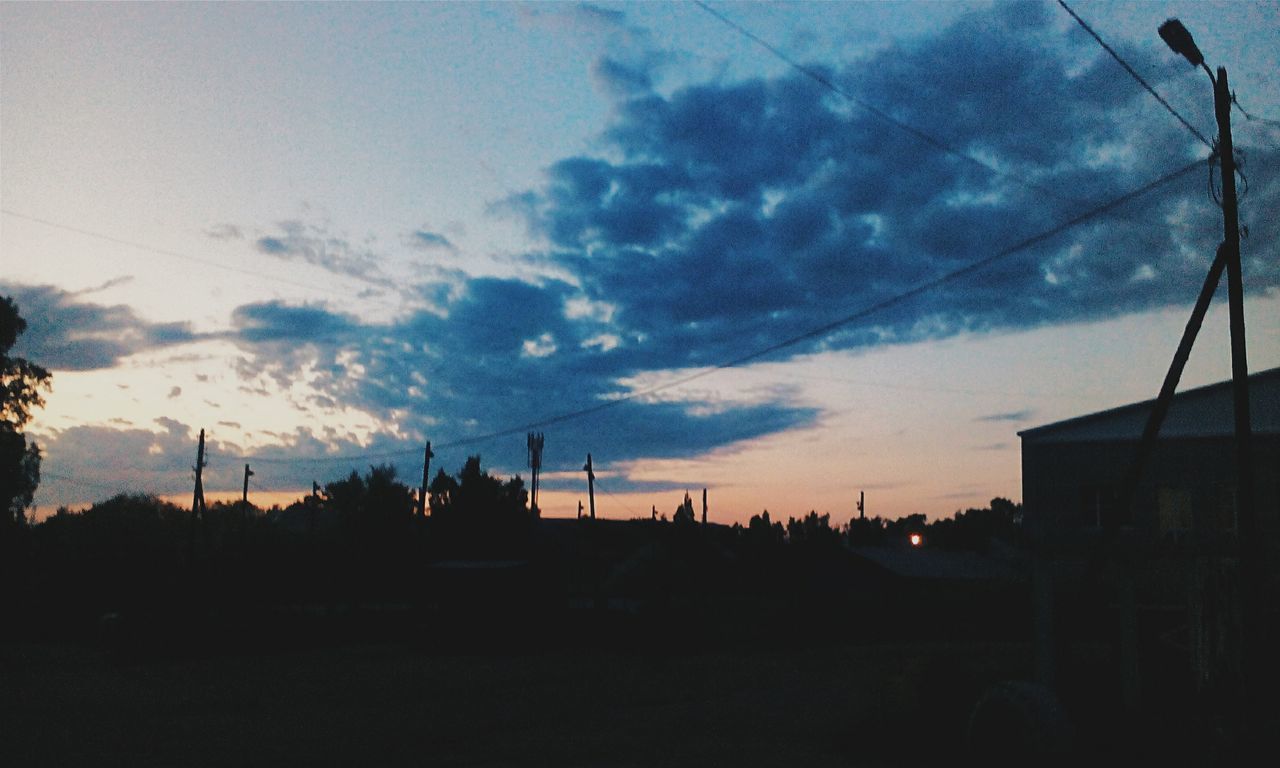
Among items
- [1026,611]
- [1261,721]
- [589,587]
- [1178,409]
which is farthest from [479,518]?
[1261,721]

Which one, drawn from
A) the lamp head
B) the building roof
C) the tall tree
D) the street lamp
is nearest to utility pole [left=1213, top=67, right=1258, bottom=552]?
the street lamp

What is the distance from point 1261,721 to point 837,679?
1527 centimetres

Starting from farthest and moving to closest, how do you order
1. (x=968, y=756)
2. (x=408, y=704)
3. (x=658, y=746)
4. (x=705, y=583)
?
(x=705, y=583), (x=408, y=704), (x=658, y=746), (x=968, y=756)

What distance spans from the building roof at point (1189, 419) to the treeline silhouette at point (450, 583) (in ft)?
36.1

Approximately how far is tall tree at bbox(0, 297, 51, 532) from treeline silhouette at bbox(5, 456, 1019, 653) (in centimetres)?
244

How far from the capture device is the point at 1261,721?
10805 millimetres

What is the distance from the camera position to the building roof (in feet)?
98.4

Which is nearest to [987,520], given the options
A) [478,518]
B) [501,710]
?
[478,518]

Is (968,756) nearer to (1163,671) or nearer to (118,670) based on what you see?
(1163,671)

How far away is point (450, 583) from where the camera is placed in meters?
37.2

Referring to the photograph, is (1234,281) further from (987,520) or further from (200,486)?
(987,520)

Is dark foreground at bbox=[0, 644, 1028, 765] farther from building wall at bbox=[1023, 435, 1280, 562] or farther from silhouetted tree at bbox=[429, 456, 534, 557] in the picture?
silhouetted tree at bbox=[429, 456, 534, 557]

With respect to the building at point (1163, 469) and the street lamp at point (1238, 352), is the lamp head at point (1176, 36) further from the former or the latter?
the building at point (1163, 469)

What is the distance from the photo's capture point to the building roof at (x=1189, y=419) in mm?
30000
